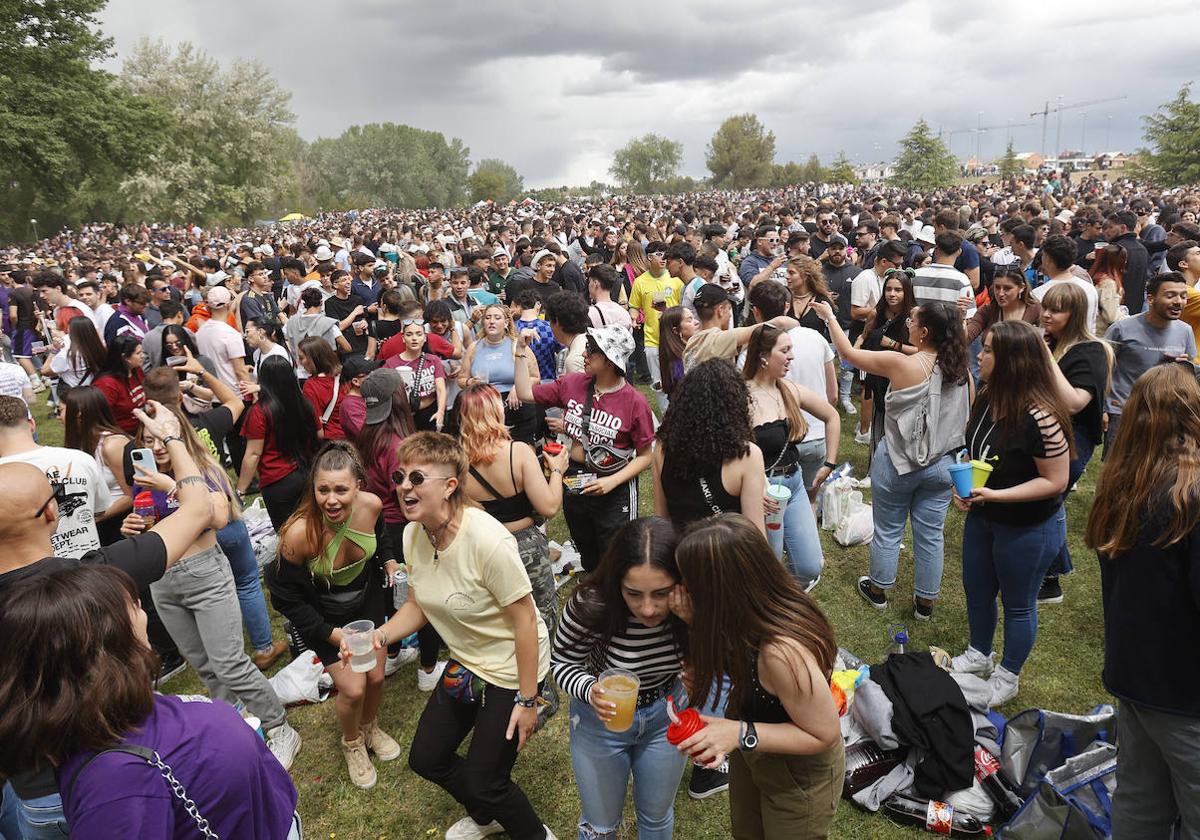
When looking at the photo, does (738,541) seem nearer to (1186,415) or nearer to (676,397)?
(676,397)

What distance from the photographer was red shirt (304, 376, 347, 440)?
5145mm

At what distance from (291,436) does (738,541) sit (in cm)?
363

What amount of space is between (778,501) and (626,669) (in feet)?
5.35

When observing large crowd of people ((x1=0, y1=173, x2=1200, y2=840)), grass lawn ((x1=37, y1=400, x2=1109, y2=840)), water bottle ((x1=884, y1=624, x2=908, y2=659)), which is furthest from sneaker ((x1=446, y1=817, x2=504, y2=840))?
water bottle ((x1=884, y1=624, x2=908, y2=659))

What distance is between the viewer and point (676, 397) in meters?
3.28

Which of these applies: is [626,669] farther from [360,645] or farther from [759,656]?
[360,645]

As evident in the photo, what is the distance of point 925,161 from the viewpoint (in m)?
42.2

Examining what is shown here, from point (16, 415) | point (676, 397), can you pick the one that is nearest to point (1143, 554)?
point (676, 397)

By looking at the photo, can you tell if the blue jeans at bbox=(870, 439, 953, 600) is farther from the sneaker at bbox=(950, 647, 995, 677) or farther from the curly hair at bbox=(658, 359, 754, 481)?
the curly hair at bbox=(658, 359, 754, 481)

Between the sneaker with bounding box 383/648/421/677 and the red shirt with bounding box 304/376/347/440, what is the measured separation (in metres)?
1.68

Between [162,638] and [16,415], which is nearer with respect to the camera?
[16,415]

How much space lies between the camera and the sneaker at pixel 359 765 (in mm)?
3547

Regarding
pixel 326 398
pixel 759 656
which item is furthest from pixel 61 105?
pixel 759 656

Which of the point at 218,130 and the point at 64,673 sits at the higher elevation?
the point at 218,130
